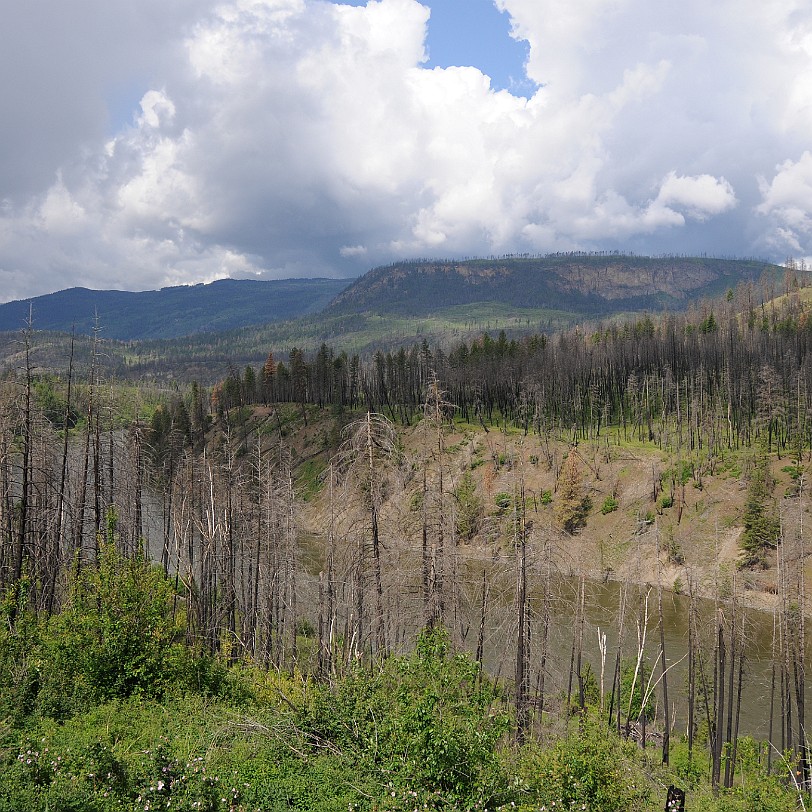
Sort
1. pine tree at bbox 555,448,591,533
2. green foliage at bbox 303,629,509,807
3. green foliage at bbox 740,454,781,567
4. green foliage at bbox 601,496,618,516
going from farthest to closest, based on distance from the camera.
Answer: pine tree at bbox 555,448,591,533
green foliage at bbox 601,496,618,516
green foliage at bbox 740,454,781,567
green foliage at bbox 303,629,509,807

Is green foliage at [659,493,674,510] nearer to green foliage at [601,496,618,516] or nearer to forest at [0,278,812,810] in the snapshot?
green foliage at [601,496,618,516]

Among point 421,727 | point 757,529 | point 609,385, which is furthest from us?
point 609,385

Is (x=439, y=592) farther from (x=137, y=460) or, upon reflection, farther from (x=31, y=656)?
(x=137, y=460)

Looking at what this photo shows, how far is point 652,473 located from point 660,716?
4765 cm

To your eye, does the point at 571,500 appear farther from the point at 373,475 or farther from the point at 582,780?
the point at 582,780

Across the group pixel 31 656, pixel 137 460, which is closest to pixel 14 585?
pixel 31 656

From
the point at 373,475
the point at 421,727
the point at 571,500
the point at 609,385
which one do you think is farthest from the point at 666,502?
the point at 421,727

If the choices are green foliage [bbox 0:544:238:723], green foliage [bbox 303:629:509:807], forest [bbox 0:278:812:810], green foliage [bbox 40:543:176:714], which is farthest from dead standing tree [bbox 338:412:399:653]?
green foliage [bbox 40:543:176:714]

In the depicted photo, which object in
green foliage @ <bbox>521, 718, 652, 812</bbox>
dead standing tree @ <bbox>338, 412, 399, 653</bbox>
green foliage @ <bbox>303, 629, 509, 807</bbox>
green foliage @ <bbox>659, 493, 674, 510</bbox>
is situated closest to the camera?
green foliage @ <bbox>303, 629, 509, 807</bbox>

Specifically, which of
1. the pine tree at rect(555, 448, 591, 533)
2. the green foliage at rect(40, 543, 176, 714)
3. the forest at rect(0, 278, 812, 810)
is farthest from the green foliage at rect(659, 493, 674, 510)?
the green foliage at rect(40, 543, 176, 714)

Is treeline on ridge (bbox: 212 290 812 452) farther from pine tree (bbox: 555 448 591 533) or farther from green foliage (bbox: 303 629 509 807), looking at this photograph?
green foliage (bbox: 303 629 509 807)

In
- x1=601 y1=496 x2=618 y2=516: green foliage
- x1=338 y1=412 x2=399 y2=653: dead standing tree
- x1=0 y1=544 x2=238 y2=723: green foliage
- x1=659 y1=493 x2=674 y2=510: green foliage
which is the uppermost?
x1=338 y1=412 x2=399 y2=653: dead standing tree

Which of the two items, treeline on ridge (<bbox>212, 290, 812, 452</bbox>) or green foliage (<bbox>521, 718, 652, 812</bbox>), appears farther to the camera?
treeline on ridge (<bbox>212, 290, 812, 452</bbox>)

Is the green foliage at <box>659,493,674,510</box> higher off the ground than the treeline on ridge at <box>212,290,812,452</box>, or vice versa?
the treeline on ridge at <box>212,290,812,452</box>
